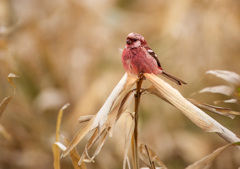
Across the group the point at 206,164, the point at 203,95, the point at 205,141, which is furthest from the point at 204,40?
the point at 206,164

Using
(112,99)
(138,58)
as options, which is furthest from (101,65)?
(112,99)

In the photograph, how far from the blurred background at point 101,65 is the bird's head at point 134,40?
0.89 m

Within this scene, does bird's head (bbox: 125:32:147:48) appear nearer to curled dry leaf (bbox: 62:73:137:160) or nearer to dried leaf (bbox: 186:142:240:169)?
curled dry leaf (bbox: 62:73:137:160)

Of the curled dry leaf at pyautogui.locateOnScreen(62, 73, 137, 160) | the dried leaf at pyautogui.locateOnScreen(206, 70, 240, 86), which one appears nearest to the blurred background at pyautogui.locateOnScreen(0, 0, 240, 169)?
the dried leaf at pyautogui.locateOnScreen(206, 70, 240, 86)

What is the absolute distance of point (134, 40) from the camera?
64 centimetres

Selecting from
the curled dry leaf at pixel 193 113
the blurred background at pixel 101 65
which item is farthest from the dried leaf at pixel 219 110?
the blurred background at pixel 101 65

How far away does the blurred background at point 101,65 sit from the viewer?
1614 mm

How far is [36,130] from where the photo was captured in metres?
1.79

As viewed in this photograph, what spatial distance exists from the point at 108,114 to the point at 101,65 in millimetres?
1243

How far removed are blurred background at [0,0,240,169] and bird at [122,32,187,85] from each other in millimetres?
880

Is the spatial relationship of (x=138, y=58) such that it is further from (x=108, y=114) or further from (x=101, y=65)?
(x=101, y=65)

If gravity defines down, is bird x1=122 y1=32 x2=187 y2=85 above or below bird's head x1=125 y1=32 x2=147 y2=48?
below

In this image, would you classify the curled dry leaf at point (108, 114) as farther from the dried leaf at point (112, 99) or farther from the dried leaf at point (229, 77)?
the dried leaf at point (229, 77)

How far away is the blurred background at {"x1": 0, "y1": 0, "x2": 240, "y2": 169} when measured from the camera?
63.6 inches
